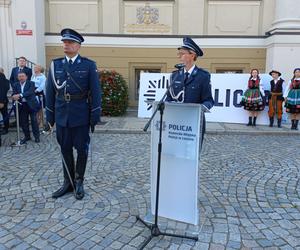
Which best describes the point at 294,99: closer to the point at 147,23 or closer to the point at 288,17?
the point at 288,17

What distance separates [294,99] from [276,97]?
512 mm

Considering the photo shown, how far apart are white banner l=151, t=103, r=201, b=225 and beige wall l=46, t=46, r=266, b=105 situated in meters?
8.61

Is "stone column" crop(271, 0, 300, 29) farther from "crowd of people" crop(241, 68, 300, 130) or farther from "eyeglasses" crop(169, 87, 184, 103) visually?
"eyeglasses" crop(169, 87, 184, 103)

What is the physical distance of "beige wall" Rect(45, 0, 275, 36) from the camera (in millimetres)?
11344

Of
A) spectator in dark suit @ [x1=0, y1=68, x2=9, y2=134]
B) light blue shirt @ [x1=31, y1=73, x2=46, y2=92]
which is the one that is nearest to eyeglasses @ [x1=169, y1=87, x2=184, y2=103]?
spectator in dark suit @ [x1=0, y1=68, x2=9, y2=134]

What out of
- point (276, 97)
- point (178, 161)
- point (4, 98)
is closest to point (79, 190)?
point (178, 161)

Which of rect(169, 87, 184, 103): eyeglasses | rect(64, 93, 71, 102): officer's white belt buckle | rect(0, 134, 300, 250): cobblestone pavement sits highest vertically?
rect(169, 87, 184, 103): eyeglasses

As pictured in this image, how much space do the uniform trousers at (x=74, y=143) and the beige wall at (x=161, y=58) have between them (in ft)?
25.6

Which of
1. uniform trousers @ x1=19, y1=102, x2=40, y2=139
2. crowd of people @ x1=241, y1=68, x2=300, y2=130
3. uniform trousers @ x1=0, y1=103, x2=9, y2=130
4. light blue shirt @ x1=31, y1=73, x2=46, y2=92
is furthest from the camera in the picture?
crowd of people @ x1=241, y1=68, x2=300, y2=130

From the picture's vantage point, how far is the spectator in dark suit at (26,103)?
23.6 feet

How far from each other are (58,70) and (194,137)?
6.02ft

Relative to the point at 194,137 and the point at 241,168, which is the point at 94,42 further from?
the point at 194,137

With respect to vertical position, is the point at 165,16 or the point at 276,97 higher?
the point at 165,16

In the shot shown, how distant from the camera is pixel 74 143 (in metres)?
4.18
